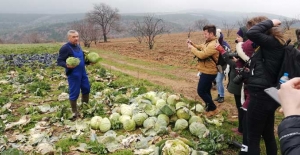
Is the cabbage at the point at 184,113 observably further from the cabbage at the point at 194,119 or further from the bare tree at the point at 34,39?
the bare tree at the point at 34,39

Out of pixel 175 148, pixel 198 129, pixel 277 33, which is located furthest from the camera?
pixel 198 129

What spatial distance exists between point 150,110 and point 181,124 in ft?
2.56

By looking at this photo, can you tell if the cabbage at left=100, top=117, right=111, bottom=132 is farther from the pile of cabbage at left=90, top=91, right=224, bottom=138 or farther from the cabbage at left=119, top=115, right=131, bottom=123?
the cabbage at left=119, top=115, right=131, bottom=123

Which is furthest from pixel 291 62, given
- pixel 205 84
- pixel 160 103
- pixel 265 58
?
pixel 160 103

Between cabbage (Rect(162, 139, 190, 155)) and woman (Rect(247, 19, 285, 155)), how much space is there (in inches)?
37.6

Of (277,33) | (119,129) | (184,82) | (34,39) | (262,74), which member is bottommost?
(34,39)

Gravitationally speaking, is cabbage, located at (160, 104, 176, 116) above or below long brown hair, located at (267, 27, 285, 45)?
below

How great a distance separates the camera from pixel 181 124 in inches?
222

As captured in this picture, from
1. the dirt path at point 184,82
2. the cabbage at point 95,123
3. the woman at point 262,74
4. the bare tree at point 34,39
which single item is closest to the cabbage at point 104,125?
the cabbage at point 95,123

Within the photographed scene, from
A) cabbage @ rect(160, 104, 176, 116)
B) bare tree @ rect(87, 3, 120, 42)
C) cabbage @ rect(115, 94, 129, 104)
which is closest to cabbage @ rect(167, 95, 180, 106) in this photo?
cabbage @ rect(160, 104, 176, 116)

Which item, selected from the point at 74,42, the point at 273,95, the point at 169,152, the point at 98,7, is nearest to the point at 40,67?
the point at 74,42

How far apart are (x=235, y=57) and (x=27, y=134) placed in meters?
4.58

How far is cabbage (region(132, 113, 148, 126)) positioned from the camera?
19.1ft

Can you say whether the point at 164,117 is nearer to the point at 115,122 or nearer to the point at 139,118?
the point at 139,118
